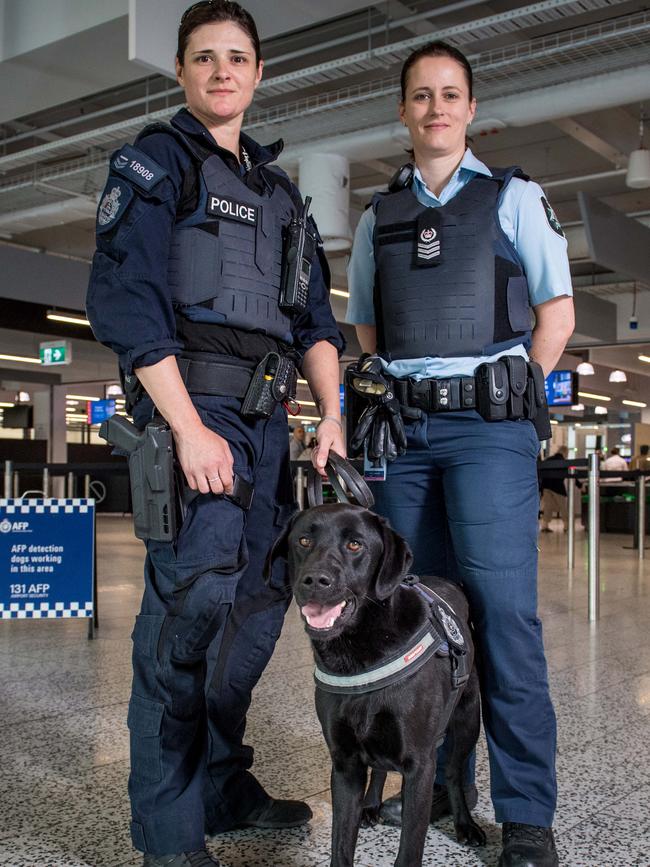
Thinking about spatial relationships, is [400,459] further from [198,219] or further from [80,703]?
[80,703]

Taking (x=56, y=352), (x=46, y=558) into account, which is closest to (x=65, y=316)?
(x=56, y=352)

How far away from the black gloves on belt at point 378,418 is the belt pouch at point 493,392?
19 centimetres

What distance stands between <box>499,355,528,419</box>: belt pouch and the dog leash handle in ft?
1.19

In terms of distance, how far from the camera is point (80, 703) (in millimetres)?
3137

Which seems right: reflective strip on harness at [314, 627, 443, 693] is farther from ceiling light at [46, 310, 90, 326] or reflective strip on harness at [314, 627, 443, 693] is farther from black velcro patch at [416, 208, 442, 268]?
ceiling light at [46, 310, 90, 326]

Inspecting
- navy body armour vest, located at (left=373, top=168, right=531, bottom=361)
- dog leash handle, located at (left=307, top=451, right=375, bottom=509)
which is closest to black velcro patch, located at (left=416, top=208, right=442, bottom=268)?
navy body armour vest, located at (left=373, top=168, right=531, bottom=361)

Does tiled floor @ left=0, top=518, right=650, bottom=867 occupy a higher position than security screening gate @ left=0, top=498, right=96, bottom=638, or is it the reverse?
security screening gate @ left=0, top=498, right=96, bottom=638

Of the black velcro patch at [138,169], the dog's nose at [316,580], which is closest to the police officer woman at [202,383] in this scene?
the black velcro patch at [138,169]

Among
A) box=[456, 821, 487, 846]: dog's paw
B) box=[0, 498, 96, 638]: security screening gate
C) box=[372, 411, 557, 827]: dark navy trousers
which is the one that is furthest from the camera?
box=[0, 498, 96, 638]: security screening gate

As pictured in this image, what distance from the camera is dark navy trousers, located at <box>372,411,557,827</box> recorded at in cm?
184

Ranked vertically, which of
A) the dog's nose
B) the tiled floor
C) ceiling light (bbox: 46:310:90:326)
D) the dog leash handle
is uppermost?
ceiling light (bbox: 46:310:90:326)

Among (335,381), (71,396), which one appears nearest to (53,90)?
(335,381)

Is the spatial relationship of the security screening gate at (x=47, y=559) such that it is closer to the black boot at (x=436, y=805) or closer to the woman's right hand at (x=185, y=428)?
the black boot at (x=436, y=805)

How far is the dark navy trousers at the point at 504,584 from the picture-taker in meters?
1.84
